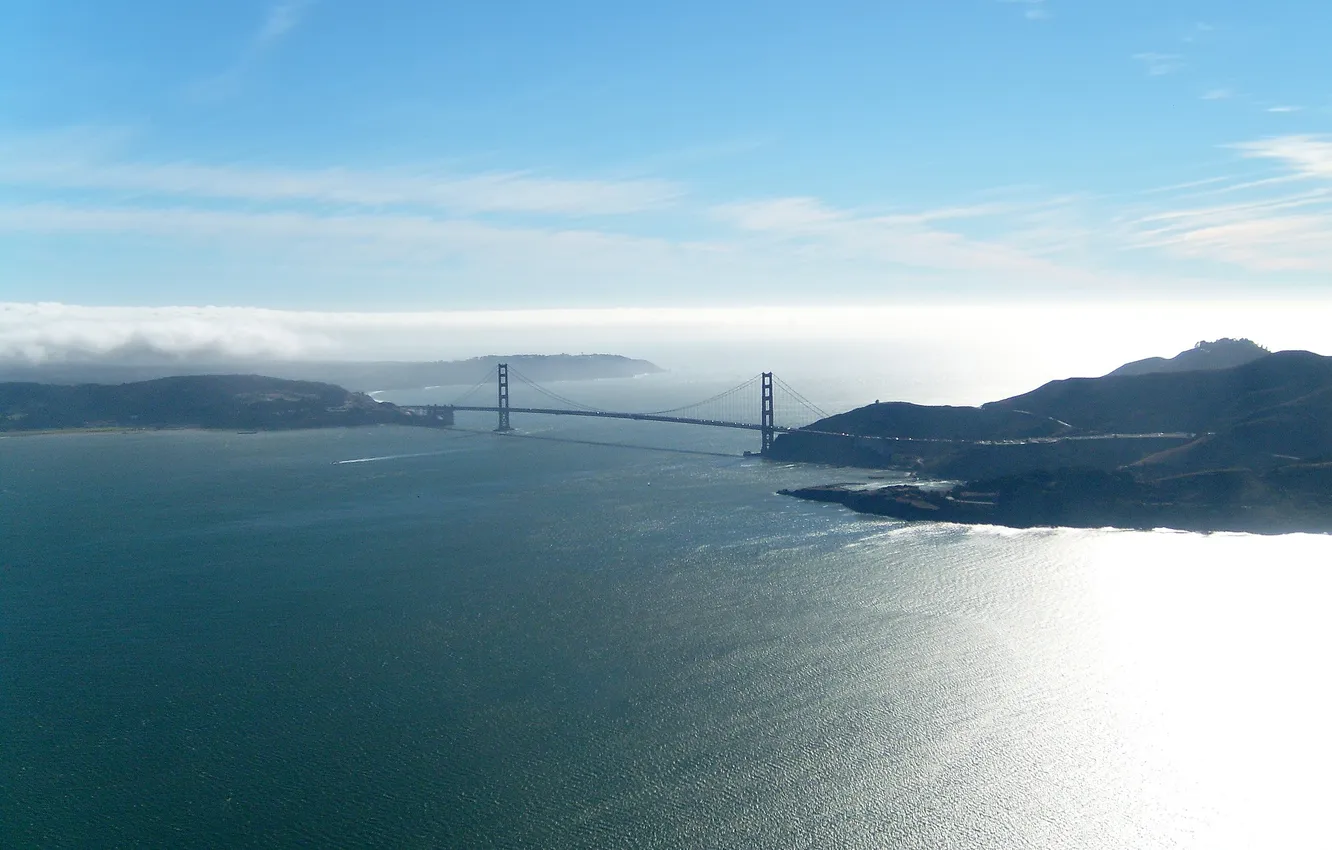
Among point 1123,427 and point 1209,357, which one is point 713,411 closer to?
point 1209,357

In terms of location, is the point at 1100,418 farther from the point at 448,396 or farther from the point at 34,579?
the point at 448,396

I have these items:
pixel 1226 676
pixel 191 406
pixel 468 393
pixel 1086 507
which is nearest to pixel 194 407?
pixel 191 406

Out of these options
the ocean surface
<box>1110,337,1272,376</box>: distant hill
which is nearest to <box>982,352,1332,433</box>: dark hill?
<box>1110,337,1272,376</box>: distant hill

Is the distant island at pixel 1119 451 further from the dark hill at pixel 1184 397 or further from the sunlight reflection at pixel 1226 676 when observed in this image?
the sunlight reflection at pixel 1226 676

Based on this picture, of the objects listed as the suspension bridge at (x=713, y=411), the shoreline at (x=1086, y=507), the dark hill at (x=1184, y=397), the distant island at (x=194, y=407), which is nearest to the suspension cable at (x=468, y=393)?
the suspension bridge at (x=713, y=411)

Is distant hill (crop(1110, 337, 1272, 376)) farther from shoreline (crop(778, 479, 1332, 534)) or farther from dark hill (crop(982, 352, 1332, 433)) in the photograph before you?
shoreline (crop(778, 479, 1332, 534))

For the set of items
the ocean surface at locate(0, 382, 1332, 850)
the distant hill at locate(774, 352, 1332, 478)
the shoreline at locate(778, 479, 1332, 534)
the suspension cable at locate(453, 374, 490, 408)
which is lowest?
the ocean surface at locate(0, 382, 1332, 850)

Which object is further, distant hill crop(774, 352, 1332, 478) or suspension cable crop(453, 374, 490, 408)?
suspension cable crop(453, 374, 490, 408)

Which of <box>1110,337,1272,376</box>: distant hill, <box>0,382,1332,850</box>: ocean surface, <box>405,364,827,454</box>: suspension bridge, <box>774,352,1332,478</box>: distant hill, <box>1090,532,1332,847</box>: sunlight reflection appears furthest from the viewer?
<box>405,364,827,454</box>: suspension bridge

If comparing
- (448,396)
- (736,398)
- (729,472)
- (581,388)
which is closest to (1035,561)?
(729,472)
